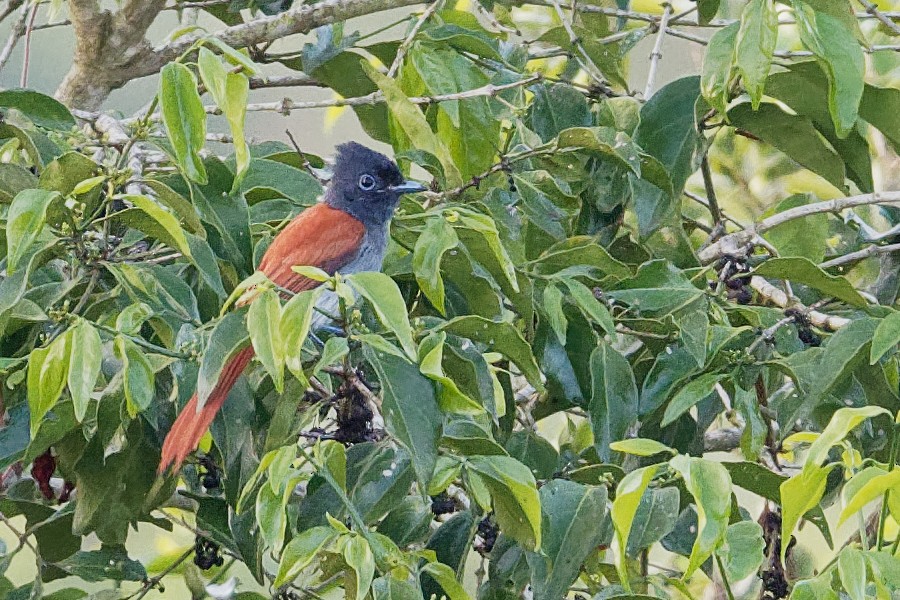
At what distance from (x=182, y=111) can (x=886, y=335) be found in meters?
1.00

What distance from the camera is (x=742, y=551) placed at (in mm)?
1517

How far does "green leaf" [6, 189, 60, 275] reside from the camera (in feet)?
4.97

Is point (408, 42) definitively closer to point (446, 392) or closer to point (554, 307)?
point (554, 307)

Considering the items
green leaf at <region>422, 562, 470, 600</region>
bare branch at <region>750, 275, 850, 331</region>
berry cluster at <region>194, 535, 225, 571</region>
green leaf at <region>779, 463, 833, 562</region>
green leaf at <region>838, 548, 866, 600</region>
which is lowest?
berry cluster at <region>194, 535, 225, 571</region>

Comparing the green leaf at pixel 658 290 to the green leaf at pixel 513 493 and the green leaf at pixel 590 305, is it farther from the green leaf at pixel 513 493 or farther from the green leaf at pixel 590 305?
the green leaf at pixel 513 493

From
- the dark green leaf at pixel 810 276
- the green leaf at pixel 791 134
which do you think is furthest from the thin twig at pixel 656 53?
the dark green leaf at pixel 810 276

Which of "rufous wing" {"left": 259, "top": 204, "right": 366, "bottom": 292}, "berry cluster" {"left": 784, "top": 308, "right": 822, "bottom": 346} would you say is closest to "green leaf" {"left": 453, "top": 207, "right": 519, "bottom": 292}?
"berry cluster" {"left": 784, "top": 308, "right": 822, "bottom": 346}

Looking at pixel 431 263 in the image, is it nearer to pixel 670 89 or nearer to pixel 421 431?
pixel 421 431

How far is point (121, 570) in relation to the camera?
91.2 inches

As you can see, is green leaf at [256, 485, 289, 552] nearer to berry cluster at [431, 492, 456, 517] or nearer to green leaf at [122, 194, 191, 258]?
green leaf at [122, 194, 191, 258]

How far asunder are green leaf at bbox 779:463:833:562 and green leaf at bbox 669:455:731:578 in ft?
0.21

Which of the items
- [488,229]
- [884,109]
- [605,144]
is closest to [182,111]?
[488,229]

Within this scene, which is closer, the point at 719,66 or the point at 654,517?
the point at 654,517

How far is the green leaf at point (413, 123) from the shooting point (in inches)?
85.7
